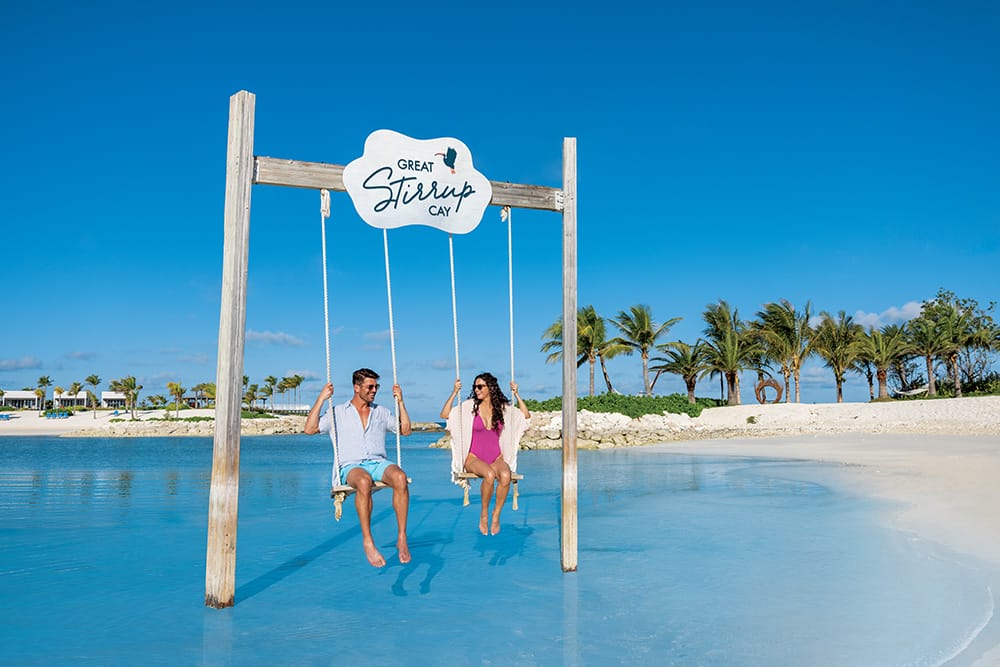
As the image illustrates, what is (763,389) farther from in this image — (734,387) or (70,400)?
(70,400)

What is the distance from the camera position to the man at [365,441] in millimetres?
5953

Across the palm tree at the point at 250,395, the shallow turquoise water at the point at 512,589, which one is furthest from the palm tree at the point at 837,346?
the palm tree at the point at 250,395

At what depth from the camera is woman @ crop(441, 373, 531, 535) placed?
700 cm

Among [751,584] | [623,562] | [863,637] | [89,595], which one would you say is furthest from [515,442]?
[89,595]

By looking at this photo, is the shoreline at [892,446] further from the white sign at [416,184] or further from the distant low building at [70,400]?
the distant low building at [70,400]

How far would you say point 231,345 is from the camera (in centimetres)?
573

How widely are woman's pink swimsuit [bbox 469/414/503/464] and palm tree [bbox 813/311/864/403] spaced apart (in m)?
37.2

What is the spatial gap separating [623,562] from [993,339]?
4217 cm

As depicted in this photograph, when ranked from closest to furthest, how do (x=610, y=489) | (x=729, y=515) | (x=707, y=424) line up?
(x=729, y=515), (x=610, y=489), (x=707, y=424)

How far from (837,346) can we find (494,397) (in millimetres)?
38821

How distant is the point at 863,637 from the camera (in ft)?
16.3

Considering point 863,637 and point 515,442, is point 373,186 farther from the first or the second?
point 863,637

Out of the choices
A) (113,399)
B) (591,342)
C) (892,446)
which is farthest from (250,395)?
(892,446)

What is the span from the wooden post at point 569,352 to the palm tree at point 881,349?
3886cm
